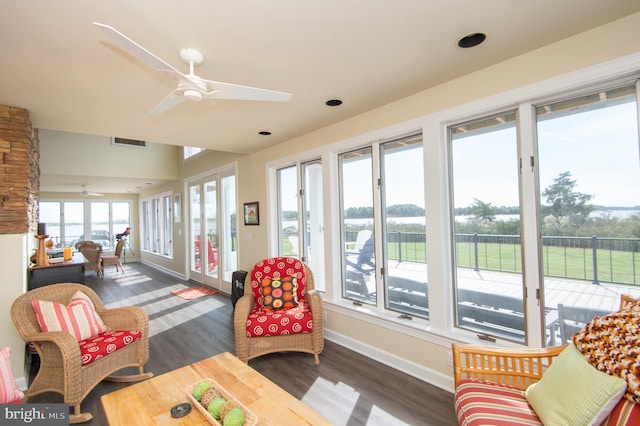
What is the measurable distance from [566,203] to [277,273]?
2.64m

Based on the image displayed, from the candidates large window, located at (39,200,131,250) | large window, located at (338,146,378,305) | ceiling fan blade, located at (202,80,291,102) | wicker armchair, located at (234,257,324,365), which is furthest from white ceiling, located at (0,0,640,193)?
large window, located at (39,200,131,250)

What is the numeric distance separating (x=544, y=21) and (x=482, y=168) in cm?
101

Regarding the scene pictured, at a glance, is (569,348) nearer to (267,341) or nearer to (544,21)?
(544,21)

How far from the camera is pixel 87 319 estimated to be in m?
2.56

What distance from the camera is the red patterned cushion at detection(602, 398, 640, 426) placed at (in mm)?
1117

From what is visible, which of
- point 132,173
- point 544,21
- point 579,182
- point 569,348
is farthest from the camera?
point 132,173

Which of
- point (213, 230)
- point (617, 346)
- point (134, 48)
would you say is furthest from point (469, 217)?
point (213, 230)

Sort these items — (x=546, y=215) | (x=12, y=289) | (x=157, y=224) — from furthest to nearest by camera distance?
(x=157, y=224), (x=12, y=289), (x=546, y=215)

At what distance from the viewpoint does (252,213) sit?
480 centimetres

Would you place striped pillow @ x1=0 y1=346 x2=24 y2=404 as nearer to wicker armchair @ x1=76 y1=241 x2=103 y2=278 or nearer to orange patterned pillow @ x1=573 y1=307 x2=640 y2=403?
orange patterned pillow @ x1=573 y1=307 x2=640 y2=403

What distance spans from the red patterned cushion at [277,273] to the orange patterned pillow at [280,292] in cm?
5

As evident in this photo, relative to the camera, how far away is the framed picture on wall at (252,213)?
4699 mm

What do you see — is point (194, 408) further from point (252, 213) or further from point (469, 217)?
point (252, 213)

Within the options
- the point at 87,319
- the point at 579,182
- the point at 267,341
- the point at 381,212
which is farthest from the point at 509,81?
the point at 87,319
